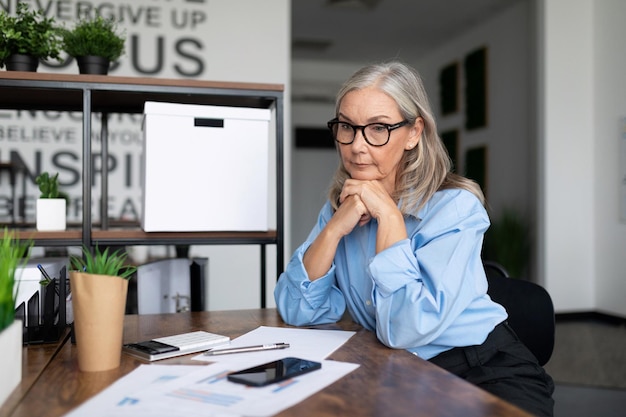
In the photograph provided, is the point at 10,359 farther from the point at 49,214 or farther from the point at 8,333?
the point at 49,214

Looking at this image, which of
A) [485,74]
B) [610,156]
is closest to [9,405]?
[610,156]

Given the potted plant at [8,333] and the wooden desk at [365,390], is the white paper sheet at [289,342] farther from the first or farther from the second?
the potted plant at [8,333]

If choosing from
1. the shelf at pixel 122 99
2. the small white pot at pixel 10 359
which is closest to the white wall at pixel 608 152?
the shelf at pixel 122 99

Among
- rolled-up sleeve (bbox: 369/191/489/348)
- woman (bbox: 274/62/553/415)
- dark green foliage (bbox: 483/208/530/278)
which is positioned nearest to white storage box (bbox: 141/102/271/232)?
woman (bbox: 274/62/553/415)

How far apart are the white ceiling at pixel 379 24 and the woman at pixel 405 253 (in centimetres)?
491

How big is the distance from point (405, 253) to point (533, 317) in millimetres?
558

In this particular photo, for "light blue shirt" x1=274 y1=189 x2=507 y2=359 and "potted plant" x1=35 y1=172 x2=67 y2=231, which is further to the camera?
A: "potted plant" x1=35 y1=172 x2=67 y2=231

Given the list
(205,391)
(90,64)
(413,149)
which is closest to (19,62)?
(90,64)

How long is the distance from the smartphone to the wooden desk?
0.07m

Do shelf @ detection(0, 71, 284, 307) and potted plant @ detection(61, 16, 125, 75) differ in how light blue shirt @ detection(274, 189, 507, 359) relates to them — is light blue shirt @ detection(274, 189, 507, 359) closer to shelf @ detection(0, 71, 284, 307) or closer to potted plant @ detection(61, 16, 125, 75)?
shelf @ detection(0, 71, 284, 307)

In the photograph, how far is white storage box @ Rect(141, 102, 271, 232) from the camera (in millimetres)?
1637

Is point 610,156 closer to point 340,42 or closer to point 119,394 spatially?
point 340,42

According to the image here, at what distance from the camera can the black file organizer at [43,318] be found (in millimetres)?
1185

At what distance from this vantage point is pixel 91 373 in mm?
960
